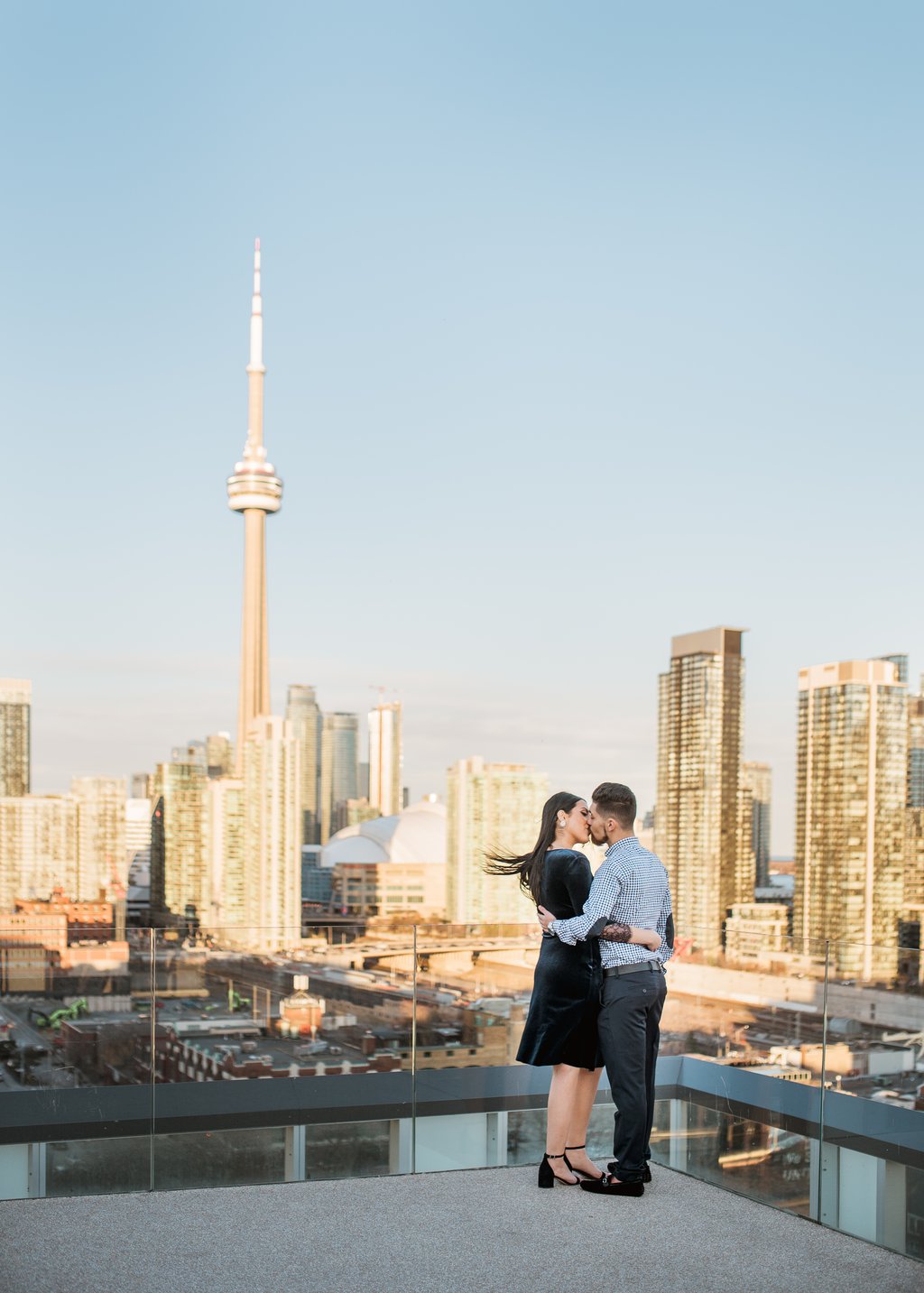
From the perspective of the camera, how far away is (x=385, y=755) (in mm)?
87125

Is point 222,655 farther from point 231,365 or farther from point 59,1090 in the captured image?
point 59,1090

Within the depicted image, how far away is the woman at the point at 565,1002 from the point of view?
3.73 m

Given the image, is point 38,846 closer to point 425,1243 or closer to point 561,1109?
point 561,1109

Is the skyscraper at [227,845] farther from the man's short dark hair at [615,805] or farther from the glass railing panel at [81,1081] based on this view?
the man's short dark hair at [615,805]

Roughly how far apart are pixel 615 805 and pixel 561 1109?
98 cm

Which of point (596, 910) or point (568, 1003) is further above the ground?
point (596, 910)

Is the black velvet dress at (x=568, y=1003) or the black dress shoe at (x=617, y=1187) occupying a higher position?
the black velvet dress at (x=568, y=1003)

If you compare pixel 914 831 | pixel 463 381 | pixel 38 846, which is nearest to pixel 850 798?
pixel 914 831

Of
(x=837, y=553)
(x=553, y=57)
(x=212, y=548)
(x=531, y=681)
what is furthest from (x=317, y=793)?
(x=553, y=57)

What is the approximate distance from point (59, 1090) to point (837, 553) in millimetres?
43185

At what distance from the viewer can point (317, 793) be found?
7844cm

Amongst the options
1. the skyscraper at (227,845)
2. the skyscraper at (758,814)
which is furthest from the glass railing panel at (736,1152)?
the skyscraper at (227,845)

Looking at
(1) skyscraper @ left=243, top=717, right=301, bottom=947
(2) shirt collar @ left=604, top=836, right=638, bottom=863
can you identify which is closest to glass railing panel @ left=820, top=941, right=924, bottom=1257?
(2) shirt collar @ left=604, top=836, right=638, bottom=863

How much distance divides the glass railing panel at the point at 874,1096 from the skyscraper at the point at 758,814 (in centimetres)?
5398
